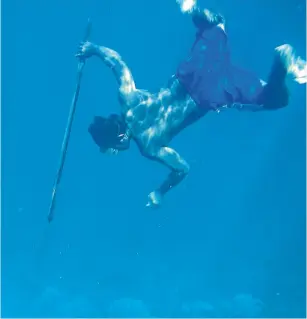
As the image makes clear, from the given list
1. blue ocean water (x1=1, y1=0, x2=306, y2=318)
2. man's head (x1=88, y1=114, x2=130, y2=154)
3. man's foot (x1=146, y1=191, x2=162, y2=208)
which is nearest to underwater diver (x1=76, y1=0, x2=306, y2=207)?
man's foot (x1=146, y1=191, x2=162, y2=208)

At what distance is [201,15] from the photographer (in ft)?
20.3

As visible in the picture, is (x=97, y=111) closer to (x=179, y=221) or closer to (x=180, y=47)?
(x=180, y=47)

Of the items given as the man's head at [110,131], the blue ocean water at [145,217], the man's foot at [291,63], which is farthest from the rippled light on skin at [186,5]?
the blue ocean water at [145,217]

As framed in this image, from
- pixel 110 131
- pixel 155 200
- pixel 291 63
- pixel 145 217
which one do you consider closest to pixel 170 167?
pixel 155 200

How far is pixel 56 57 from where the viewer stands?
1602 cm

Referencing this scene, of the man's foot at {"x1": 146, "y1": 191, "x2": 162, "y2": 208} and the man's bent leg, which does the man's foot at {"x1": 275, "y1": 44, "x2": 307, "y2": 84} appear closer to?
the man's bent leg

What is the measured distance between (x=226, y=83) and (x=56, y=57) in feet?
37.6

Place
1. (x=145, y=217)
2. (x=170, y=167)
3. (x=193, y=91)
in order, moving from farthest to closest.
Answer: (x=145, y=217), (x=193, y=91), (x=170, y=167)

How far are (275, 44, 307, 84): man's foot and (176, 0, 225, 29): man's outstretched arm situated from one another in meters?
1.01

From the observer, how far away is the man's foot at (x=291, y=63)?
5.91 metres

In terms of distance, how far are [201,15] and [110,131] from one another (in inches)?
94.6

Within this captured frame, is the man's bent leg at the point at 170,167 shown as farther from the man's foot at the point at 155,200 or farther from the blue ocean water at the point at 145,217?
the blue ocean water at the point at 145,217

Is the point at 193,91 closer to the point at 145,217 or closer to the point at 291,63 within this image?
the point at 291,63

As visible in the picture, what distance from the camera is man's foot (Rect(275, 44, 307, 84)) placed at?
Result: 19.4 ft
